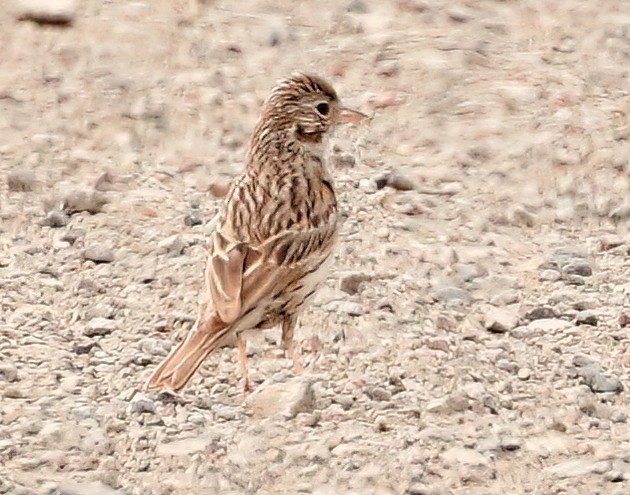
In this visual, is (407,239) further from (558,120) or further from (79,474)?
(79,474)

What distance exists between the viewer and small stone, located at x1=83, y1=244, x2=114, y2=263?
8.83 m

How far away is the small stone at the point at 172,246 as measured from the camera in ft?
29.1

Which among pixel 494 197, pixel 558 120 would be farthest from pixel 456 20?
pixel 494 197

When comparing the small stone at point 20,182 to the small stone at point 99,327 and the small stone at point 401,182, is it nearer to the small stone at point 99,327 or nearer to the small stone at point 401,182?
the small stone at point 99,327

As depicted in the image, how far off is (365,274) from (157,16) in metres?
3.75

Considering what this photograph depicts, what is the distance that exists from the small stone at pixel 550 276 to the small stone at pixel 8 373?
2.39 m

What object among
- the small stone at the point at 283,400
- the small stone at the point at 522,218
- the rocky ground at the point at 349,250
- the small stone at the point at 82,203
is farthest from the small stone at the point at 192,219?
the small stone at the point at 283,400

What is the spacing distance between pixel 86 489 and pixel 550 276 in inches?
108

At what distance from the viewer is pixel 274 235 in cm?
775

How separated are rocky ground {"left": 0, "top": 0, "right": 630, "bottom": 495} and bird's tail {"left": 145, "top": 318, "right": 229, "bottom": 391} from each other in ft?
0.38

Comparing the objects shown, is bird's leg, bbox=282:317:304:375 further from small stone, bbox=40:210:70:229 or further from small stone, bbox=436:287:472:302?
small stone, bbox=40:210:70:229

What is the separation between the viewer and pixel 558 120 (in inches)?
414

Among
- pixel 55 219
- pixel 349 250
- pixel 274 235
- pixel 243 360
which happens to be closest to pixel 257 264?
pixel 274 235

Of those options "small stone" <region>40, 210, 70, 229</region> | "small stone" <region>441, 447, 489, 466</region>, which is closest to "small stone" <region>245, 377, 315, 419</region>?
"small stone" <region>441, 447, 489, 466</region>
